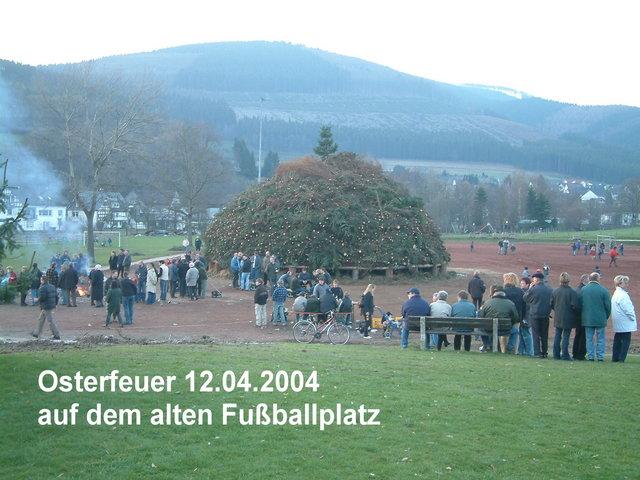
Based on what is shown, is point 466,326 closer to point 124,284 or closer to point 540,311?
point 540,311

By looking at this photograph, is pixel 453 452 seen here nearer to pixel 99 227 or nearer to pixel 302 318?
pixel 302 318

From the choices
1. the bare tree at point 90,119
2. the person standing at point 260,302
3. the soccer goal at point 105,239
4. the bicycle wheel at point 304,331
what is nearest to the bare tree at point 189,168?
the soccer goal at point 105,239

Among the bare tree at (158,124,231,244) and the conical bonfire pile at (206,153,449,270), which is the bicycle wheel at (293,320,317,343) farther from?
the bare tree at (158,124,231,244)

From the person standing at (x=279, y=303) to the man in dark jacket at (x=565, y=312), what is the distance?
9676 millimetres

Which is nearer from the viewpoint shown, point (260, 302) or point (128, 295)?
point (260, 302)

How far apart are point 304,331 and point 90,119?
34.4m

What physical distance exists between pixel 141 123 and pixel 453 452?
4270 centimetres

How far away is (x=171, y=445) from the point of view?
8.39m

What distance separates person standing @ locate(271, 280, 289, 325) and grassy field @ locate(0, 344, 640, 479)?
10.5 metres

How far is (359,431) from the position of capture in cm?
895

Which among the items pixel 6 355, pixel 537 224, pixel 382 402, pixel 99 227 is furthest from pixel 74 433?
pixel 537 224

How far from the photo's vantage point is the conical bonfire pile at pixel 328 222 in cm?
3709

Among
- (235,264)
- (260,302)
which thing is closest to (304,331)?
(260,302)

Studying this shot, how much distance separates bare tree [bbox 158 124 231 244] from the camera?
65.0m
